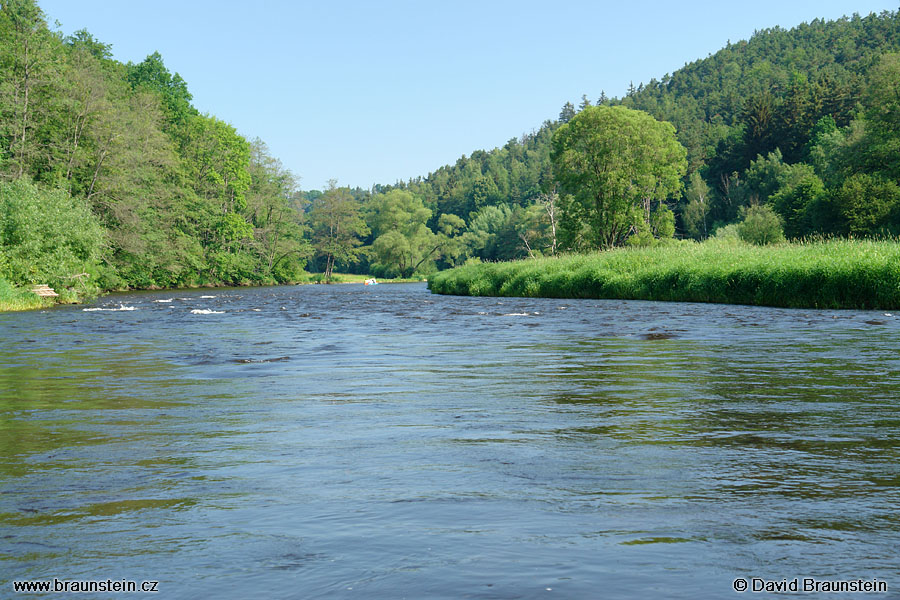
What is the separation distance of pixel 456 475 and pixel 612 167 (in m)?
66.8

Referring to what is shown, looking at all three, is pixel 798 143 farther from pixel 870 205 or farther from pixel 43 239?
pixel 43 239

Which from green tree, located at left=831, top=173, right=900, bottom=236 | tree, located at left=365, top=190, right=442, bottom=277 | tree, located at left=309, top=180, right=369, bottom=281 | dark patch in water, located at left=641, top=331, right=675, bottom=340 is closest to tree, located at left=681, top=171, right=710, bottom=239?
green tree, located at left=831, top=173, right=900, bottom=236

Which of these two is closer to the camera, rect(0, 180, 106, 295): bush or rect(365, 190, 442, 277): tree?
rect(0, 180, 106, 295): bush

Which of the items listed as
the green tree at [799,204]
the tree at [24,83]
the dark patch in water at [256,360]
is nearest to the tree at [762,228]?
the green tree at [799,204]

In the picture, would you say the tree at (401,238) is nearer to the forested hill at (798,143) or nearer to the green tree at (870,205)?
the forested hill at (798,143)

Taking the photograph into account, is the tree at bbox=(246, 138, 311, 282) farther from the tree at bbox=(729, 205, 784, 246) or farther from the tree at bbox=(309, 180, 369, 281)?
the tree at bbox=(729, 205, 784, 246)

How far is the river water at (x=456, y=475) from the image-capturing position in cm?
399

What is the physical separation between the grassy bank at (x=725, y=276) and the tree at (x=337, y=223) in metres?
90.2

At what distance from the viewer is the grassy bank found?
26.0 m

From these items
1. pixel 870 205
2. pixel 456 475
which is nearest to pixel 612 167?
pixel 870 205

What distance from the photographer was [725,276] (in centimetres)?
3216

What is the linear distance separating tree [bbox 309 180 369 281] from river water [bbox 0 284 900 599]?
128 m

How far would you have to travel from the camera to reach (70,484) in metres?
5.81

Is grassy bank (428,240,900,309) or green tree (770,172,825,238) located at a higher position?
green tree (770,172,825,238)
